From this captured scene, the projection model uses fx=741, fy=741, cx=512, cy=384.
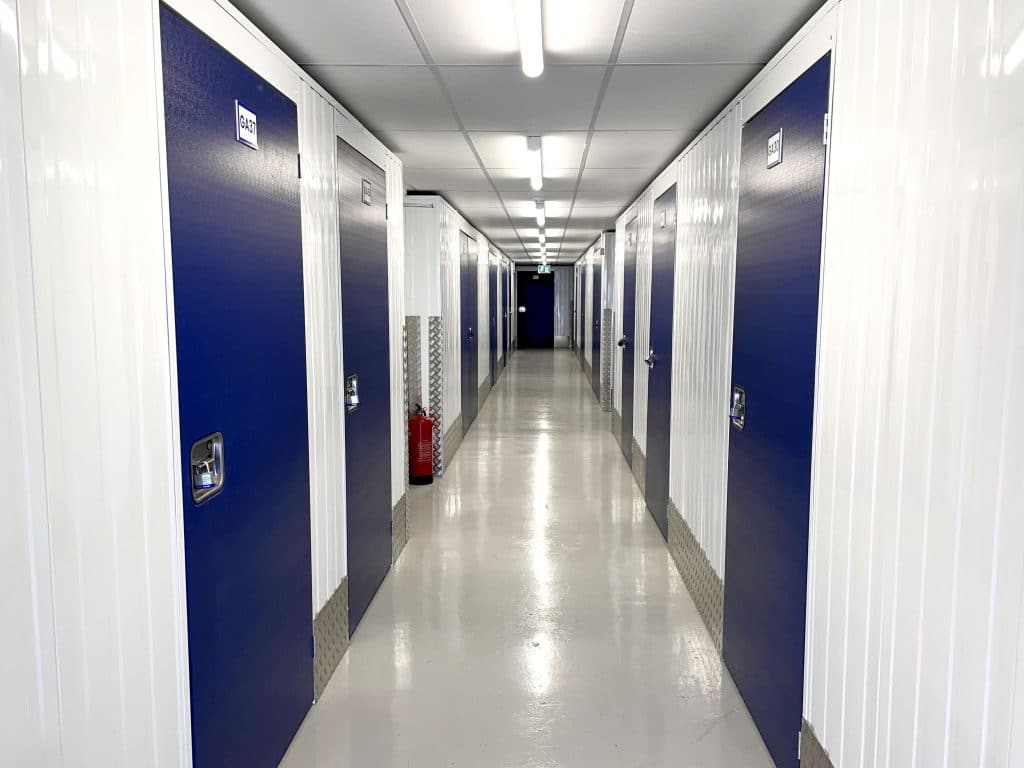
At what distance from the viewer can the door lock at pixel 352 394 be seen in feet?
12.0

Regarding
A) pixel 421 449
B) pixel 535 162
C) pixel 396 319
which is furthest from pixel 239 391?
pixel 421 449

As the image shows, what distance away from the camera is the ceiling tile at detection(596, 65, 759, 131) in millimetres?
3291

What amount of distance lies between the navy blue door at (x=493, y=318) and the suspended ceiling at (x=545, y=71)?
7425 millimetres

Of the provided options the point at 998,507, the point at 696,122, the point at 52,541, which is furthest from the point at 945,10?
the point at 696,122

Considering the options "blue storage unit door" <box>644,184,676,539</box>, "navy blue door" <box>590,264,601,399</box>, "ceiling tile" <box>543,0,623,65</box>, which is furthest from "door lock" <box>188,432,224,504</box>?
"navy blue door" <box>590,264,601,399</box>

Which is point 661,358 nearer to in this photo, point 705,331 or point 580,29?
point 705,331

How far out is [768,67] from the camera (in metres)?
2.97

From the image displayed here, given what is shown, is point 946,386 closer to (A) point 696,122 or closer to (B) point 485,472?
(A) point 696,122

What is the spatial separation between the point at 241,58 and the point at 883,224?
200cm

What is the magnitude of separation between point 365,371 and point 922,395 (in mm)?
2882

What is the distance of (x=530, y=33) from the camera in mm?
2553

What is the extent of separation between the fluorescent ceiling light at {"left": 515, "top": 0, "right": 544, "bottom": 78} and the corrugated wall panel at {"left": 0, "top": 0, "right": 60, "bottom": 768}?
151cm

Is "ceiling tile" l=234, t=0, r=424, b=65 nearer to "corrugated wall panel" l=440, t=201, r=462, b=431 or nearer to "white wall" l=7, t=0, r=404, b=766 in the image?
"white wall" l=7, t=0, r=404, b=766

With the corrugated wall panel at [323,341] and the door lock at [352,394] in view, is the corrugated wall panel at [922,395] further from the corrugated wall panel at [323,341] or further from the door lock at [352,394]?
the door lock at [352,394]
